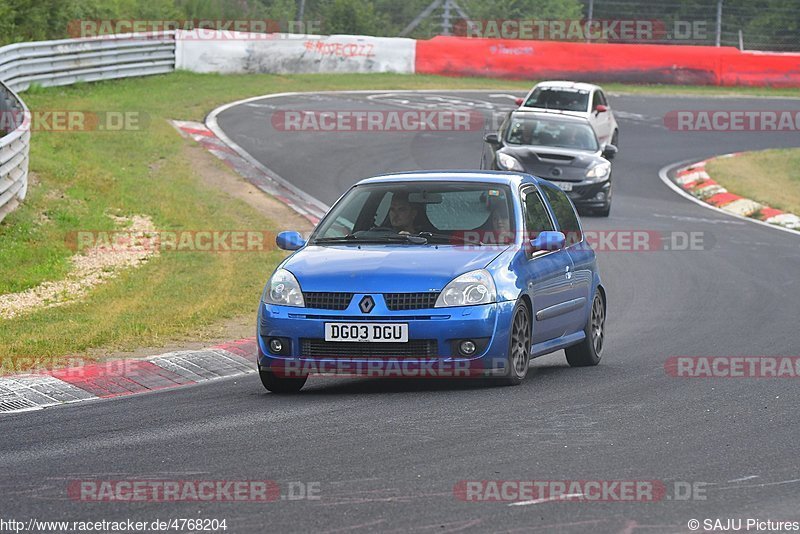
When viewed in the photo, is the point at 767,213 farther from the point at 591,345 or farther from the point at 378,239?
the point at 378,239

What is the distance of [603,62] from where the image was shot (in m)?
40.3

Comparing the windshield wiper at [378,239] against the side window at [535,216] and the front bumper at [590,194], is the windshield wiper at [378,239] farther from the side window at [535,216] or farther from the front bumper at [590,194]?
the front bumper at [590,194]

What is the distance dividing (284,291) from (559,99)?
62.6 feet

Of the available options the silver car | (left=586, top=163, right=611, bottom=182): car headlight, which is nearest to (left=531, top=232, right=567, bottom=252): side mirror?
(left=586, top=163, right=611, bottom=182): car headlight

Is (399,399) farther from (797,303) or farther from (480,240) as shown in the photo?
(797,303)

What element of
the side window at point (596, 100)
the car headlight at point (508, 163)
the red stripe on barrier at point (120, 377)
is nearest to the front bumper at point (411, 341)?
the red stripe on barrier at point (120, 377)

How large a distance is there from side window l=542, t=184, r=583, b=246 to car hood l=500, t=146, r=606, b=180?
1041 cm

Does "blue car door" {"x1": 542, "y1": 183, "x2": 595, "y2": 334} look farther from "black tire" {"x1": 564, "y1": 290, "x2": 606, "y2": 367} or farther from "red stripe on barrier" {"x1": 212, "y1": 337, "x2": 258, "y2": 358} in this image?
"red stripe on barrier" {"x1": 212, "y1": 337, "x2": 258, "y2": 358}

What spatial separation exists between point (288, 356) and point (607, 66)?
32.6m

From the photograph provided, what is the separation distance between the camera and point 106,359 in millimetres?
10781

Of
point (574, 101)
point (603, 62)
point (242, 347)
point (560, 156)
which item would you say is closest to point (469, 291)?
point (242, 347)

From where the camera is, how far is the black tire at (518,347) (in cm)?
916

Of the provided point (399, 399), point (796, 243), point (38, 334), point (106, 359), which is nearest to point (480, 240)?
point (399, 399)

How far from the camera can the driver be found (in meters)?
9.92
